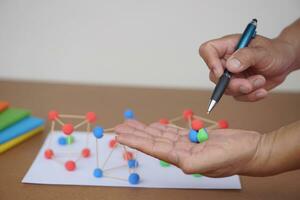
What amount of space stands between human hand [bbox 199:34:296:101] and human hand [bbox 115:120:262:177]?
15 cm

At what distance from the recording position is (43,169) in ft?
2.71

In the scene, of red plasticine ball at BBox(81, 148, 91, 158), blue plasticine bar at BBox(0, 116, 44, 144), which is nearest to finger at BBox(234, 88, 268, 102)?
red plasticine ball at BBox(81, 148, 91, 158)

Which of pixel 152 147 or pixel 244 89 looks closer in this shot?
pixel 152 147

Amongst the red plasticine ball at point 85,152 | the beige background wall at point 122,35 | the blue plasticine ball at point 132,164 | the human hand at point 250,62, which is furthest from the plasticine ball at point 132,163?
the beige background wall at point 122,35

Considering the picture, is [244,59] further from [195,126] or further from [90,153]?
[90,153]

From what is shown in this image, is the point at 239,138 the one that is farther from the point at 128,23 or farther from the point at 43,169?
the point at 128,23

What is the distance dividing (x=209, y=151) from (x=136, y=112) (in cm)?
47

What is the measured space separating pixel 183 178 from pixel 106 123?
299 mm

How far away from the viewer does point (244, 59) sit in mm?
786

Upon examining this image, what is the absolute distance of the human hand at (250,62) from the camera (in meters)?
0.81

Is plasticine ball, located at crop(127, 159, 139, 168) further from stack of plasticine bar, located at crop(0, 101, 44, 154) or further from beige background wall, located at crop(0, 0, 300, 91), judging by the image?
beige background wall, located at crop(0, 0, 300, 91)

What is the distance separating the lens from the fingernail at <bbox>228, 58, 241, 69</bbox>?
0.76 metres

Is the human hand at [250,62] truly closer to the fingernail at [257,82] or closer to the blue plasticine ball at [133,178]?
the fingernail at [257,82]

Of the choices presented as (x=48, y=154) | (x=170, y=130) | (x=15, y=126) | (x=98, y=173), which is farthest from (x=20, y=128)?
(x=170, y=130)
